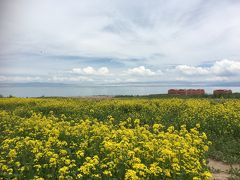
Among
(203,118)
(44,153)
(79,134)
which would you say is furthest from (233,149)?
(44,153)

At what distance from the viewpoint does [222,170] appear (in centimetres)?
916

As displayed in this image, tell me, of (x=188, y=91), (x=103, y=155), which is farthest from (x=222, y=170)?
(x=188, y=91)

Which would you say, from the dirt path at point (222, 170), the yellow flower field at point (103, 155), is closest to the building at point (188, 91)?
the yellow flower field at point (103, 155)

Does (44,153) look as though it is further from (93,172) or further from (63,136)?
(63,136)

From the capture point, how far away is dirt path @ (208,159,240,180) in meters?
8.52

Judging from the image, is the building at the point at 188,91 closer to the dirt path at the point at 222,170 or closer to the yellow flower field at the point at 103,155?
the yellow flower field at the point at 103,155

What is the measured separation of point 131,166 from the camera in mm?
6039

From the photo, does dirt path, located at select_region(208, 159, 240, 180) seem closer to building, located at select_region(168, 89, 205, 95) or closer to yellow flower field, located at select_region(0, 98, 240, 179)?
yellow flower field, located at select_region(0, 98, 240, 179)

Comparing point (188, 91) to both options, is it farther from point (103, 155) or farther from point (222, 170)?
point (103, 155)

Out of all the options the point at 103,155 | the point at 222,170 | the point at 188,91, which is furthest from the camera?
the point at 188,91

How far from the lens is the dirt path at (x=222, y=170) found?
8516 mm

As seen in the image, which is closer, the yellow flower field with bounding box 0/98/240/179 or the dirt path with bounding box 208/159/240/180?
the yellow flower field with bounding box 0/98/240/179

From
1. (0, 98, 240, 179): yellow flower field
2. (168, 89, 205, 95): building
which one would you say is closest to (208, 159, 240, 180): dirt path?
(0, 98, 240, 179): yellow flower field

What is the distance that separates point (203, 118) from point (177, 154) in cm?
764
